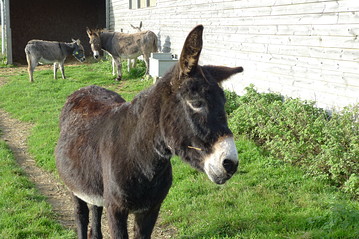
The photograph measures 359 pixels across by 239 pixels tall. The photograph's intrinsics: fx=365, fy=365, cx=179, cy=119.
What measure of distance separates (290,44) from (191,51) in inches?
202

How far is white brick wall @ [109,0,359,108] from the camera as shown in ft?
17.7

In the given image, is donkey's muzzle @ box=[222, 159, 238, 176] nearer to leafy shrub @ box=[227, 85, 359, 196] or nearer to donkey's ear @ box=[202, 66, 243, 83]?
donkey's ear @ box=[202, 66, 243, 83]

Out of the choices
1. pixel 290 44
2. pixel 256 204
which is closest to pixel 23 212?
pixel 256 204

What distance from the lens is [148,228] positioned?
2867 millimetres

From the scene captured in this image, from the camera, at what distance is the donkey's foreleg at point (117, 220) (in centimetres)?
253

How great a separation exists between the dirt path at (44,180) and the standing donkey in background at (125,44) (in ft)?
19.7

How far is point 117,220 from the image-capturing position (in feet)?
8.38

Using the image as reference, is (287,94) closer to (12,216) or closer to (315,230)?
(315,230)

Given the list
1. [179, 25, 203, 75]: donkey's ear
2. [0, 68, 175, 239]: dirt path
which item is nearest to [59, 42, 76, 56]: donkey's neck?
[0, 68, 175, 239]: dirt path

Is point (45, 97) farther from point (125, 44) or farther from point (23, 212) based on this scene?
point (23, 212)

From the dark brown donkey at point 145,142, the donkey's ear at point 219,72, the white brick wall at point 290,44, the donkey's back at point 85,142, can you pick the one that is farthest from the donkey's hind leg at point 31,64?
the donkey's ear at point 219,72

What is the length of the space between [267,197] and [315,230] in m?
0.84

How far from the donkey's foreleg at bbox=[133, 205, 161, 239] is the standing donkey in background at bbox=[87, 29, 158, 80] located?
11.0m

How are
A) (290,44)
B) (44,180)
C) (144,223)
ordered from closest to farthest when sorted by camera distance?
(144,223) → (44,180) → (290,44)
